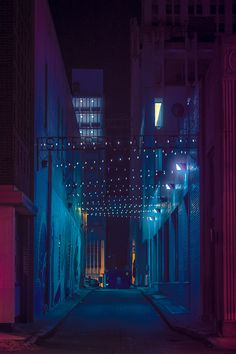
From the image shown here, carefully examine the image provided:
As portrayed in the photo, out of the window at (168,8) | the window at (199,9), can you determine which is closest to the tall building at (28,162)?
the window at (168,8)

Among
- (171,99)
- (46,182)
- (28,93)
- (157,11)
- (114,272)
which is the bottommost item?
(114,272)

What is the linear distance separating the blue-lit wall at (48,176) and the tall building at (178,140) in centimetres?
426

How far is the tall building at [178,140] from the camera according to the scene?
90.5 feet

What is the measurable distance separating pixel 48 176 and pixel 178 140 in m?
5.75

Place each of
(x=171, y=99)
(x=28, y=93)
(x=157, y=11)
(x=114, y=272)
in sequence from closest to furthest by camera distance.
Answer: (x=28, y=93) < (x=171, y=99) < (x=157, y=11) < (x=114, y=272)

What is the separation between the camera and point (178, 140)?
108 ft

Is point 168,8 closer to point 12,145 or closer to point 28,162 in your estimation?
point 28,162

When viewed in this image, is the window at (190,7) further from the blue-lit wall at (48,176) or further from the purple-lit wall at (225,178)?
the purple-lit wall at (225,178)

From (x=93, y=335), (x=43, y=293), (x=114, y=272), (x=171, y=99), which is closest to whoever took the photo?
(x=93, y=335)

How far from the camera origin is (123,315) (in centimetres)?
3159

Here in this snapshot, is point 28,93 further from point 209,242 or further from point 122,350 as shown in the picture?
point 122,350

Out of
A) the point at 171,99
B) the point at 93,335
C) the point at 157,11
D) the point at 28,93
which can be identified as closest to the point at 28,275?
the point at 93,335

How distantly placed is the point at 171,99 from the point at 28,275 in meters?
46.0

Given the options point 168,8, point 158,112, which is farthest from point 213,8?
point 158,112
